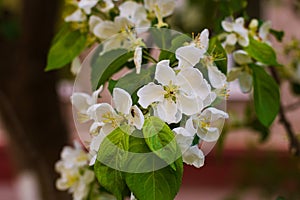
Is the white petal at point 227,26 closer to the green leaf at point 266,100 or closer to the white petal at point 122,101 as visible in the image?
the green leaf at point 266,100

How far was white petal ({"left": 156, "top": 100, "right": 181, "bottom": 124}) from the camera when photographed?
0.60 meters

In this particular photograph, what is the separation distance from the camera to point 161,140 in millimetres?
578

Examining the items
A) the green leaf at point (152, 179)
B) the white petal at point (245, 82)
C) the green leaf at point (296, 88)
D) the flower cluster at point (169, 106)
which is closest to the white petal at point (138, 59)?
the flower cluster at point (169, 106)

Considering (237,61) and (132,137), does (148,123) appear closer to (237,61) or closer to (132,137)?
(132,137)

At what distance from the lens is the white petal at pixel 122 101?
1.99 feet

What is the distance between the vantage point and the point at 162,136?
58 centimetres

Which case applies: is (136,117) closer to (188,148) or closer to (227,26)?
(188,148)

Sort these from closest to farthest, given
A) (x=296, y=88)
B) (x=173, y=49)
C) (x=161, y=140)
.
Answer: (x=161, y=140) < (x=173, y=49) < (x=296, y=88)

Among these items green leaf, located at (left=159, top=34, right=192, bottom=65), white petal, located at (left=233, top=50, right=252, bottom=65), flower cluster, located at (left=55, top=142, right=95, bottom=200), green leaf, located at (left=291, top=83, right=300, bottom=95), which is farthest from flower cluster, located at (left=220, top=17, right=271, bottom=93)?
green leaf, located at (left=291, top=83, right=300, bottom=95)

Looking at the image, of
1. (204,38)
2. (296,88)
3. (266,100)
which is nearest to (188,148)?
(204,38)

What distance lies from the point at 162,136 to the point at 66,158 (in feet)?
1.12

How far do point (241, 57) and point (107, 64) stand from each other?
0.17m

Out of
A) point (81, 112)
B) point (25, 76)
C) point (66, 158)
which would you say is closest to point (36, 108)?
point (25, 76)

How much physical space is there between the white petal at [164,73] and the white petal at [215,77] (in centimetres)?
7
